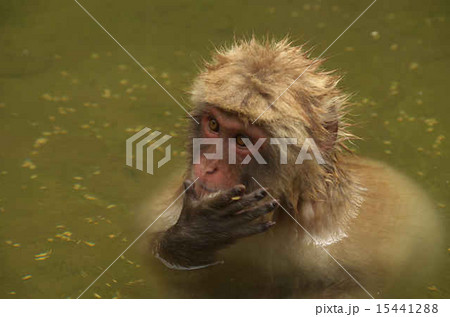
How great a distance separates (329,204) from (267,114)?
28.8 inches

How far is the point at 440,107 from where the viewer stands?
20.0ft

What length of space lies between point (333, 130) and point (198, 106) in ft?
2.53

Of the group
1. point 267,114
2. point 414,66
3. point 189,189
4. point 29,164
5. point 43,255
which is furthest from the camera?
point 414,66

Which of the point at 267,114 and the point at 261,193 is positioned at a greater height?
the point at 267,114

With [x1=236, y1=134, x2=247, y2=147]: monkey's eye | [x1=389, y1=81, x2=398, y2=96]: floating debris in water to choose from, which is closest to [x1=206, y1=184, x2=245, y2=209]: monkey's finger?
[x1=236, y1=134, x2=247, y2=147]: monkey's eye

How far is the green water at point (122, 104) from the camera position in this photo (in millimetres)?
4754

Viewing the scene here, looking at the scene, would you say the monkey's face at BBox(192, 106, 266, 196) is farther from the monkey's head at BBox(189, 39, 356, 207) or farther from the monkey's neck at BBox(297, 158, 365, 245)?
the monkey's neck at BBox(297, 158, 365, 245)

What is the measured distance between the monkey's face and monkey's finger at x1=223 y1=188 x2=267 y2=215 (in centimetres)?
11

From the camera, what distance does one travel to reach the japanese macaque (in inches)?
159

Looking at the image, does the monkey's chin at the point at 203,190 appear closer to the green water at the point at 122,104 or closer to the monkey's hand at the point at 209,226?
the monkey's hand at the point at 209,226

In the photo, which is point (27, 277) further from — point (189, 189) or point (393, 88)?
point (393, 88)

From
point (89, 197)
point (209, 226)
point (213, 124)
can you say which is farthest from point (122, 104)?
point (209, 226)

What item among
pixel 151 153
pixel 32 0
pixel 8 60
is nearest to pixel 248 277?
pixel 151 153

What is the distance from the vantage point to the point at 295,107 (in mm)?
4082
